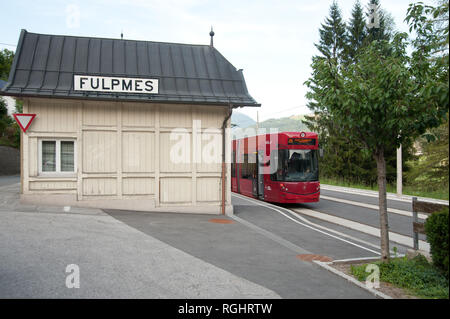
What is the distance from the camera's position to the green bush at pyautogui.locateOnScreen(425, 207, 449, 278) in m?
5.61

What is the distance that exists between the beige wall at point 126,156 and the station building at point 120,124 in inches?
1.2

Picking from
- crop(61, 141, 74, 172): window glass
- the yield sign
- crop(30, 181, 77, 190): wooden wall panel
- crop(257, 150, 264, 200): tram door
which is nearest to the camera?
the yield sign

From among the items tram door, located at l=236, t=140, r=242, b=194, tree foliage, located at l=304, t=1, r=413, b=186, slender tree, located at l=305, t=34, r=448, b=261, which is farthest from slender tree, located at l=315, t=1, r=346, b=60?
slender tree, located at l=305, t=34, r=448, b=261

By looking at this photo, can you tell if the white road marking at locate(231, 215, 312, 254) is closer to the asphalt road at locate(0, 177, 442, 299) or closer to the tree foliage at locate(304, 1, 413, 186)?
the asphalt road at locate(0, 177, 442, 299)

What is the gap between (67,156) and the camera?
12891 mm

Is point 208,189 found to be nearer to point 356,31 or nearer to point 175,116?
point 175,116

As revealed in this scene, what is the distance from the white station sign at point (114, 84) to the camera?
1261cm

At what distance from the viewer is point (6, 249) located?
24.9ft

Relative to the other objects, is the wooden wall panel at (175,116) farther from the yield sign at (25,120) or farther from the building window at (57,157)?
the yield sign at (25,120)

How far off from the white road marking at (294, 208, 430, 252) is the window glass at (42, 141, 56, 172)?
9792 millimetres

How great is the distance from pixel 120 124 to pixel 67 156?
1967 millimetres

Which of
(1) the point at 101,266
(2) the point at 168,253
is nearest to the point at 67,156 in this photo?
(2) the point at 168,253

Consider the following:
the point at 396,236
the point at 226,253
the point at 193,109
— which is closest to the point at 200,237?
the point at 226,253

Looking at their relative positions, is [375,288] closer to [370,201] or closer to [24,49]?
[24,49]
